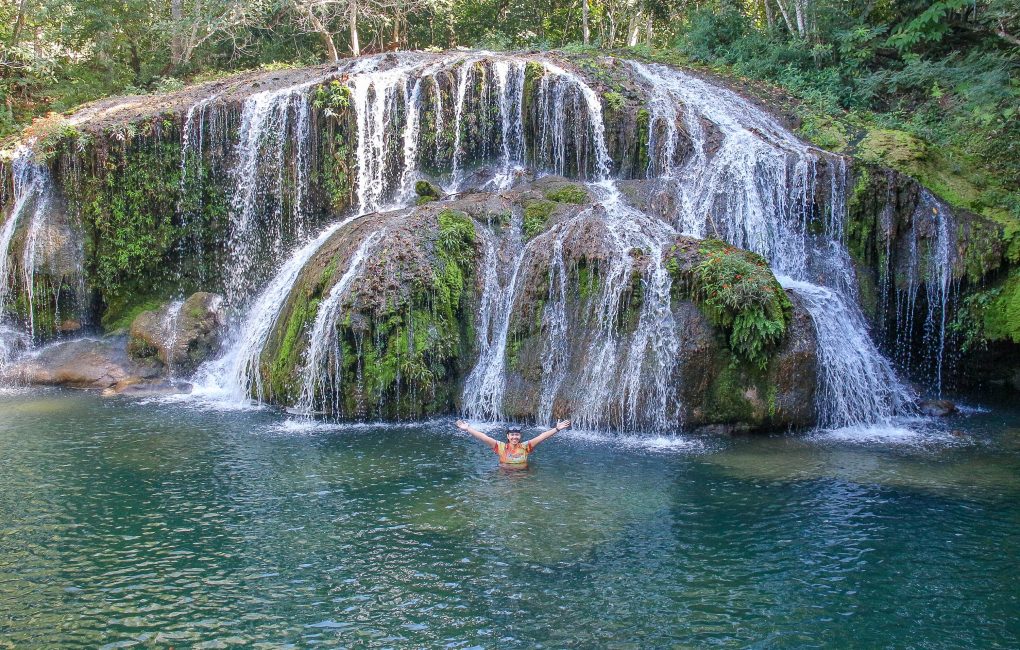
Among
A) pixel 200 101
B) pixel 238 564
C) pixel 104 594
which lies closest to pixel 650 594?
pixel 238 564

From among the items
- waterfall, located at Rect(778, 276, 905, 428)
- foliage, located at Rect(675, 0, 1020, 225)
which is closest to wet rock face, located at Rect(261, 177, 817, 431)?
waterfall, located at Rect(778, 276, 905, 428)

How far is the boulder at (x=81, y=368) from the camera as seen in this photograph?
16266mm

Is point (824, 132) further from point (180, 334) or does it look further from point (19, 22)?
point (19, 22)

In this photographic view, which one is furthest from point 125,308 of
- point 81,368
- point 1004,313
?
point 1004,313

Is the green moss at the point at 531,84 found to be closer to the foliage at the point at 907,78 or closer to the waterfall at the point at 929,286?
the foliage at the point at 907,78

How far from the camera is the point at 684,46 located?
79.1 feet

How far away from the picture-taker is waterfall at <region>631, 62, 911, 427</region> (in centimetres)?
1254

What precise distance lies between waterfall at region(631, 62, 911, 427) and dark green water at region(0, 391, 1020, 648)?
108 centimetres

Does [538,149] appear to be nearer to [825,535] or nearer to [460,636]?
[825,535]

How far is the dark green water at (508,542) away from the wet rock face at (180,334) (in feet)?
15.0

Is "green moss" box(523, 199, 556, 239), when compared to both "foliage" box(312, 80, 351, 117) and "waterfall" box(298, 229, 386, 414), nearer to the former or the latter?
"waterfall" box(298, 229, 386, 414)

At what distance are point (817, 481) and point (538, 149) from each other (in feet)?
35.5

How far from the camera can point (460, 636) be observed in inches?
238

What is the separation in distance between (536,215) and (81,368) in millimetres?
9960
